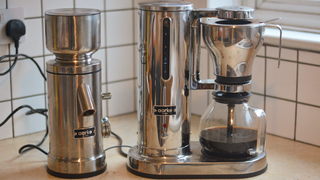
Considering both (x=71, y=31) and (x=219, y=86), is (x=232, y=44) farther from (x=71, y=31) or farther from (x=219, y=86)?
(x=71, y=31)

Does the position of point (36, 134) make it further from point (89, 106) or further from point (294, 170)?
point (294, 170)

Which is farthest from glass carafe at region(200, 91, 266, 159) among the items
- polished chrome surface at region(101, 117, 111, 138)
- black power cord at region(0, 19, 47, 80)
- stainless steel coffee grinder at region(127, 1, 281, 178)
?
black power cord at region(0, 19, 47, 80)

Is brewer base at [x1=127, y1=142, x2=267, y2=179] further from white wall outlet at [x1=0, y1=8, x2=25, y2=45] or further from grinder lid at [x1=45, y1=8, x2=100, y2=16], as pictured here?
white wall outlet at [x1=0, y1=8, x2=25, y2=45]

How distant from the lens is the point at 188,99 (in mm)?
997

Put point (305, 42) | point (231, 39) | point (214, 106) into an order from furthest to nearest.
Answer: point (305, 42), point (214, 106), point (231, 39)

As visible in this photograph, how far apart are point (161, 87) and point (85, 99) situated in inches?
6.6

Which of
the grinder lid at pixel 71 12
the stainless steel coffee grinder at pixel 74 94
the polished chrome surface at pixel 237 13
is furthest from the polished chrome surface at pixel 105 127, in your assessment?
the polished chrome surface at pixel 237 13

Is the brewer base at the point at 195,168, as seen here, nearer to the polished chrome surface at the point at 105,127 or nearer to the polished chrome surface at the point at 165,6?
the polished chrome surface at the point at 105,127

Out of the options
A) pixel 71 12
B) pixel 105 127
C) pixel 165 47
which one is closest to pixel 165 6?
pixel 165 47

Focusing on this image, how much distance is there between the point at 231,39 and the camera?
89 cm

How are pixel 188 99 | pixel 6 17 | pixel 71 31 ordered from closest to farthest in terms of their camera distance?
pixel 71 31, pixel 188 99, pixel 6 17

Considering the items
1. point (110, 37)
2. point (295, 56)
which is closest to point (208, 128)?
point (295, 56)

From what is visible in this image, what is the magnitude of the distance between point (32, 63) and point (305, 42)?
744 millimetres

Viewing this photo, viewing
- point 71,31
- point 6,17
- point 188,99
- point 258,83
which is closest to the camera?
point 71,31
